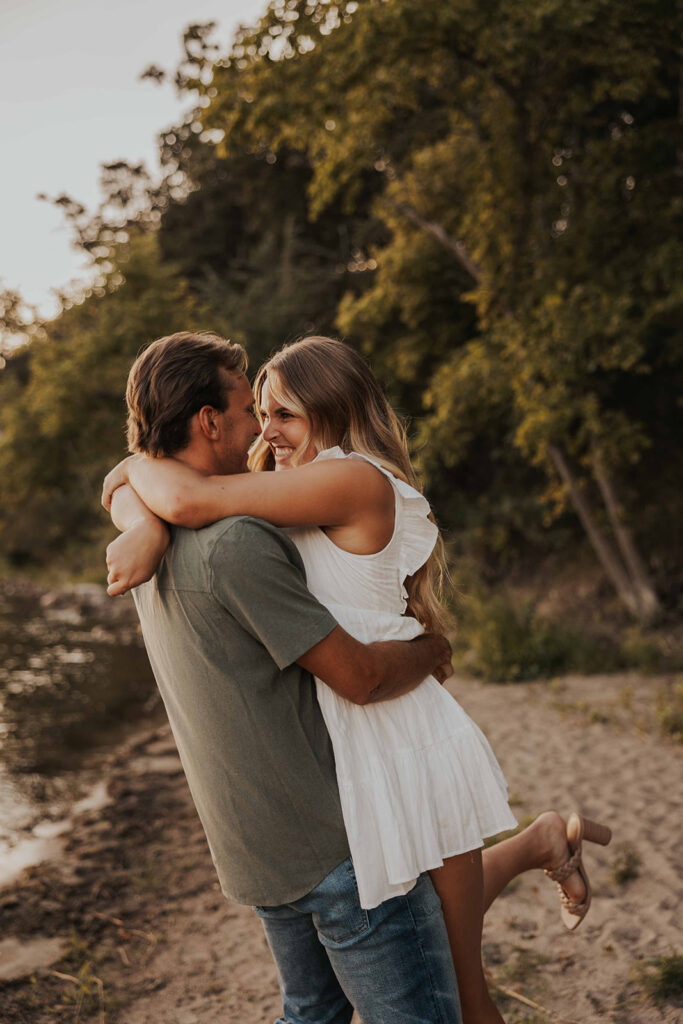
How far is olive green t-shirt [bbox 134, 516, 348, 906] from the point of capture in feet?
5.40

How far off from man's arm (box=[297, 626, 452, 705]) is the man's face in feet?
1.64

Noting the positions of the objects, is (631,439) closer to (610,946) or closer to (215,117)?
(215,117)

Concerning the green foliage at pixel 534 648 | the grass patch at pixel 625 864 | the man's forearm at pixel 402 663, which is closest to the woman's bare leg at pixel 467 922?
the man's forearm at pixel 402 663

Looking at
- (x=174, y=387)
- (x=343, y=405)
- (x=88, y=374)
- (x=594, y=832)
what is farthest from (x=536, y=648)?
(x=88, y=374)

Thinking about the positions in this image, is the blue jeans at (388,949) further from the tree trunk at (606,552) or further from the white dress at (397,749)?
the tree trunk at (606,552)

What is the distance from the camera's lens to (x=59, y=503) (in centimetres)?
2742

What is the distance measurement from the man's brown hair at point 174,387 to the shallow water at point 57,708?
498 cm

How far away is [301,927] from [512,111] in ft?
28.2

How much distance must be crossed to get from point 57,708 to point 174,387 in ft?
29.2

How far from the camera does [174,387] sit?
71.6 inches

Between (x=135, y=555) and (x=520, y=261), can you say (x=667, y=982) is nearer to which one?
(x=135, y=555)

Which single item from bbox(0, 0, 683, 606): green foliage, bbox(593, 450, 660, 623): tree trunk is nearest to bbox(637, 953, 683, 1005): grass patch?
bbox(0, 0, 683, 606): green foliage

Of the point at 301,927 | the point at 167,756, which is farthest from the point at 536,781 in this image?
the point at 301,927

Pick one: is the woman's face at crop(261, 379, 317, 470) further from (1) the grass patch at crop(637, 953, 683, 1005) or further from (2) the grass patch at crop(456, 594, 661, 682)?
(2) the grass patch at crop(456, 594, 661, 682)
